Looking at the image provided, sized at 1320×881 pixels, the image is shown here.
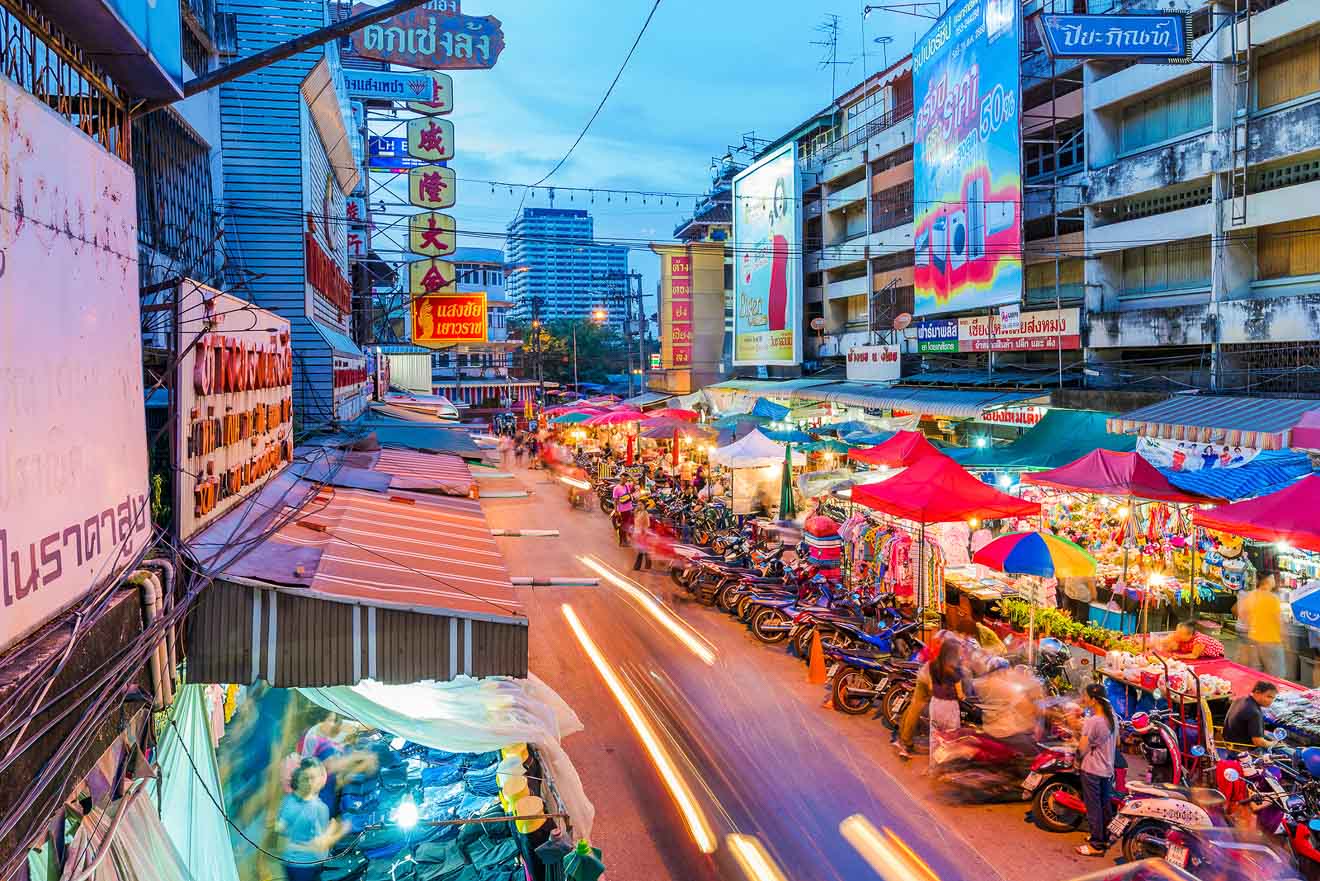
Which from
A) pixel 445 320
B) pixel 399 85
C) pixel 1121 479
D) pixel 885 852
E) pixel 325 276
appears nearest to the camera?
pixel 885 852

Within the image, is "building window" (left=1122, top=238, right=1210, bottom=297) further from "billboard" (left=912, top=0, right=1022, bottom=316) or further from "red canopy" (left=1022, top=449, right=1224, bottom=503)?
"red canopy" (left=1022, top=449, right=1224, bottom=503)

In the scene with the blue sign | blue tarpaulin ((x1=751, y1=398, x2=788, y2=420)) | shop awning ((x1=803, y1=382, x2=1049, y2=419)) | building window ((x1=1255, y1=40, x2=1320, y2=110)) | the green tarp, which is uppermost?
the blue sign

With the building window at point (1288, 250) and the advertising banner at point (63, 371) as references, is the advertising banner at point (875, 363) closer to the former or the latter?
the building window at point (1288, 250)

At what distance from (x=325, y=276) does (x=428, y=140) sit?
738cm

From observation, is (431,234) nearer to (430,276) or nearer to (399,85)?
(430,276)

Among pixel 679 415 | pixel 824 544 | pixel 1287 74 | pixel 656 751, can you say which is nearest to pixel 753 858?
pixel 656 751

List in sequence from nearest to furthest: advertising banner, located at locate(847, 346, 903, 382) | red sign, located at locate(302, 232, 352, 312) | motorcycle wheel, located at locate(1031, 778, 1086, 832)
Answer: motorcycle wheel, located at locate(1031, 778, 1086, 832)
red sign, located at locate(302, 232, 352, 312)
advertising banner, located at locate(847, 346, 903, 382)

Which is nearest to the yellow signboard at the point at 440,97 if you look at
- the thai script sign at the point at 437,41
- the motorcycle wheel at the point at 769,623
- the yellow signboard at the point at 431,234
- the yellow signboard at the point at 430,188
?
the thai script sign at the point at 437,41

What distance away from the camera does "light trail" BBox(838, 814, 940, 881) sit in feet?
26.0

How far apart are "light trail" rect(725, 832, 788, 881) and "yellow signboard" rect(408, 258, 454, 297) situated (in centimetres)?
1836

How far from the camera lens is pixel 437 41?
24.2 meters

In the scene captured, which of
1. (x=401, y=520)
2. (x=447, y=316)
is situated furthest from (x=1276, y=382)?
(x=447, y=316)

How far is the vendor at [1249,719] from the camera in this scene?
9.15 metres

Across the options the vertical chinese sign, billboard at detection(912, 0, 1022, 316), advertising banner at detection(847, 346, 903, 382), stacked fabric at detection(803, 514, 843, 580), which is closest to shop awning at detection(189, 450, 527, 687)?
stacked fabric at detection(803, 514, 843, 580)
